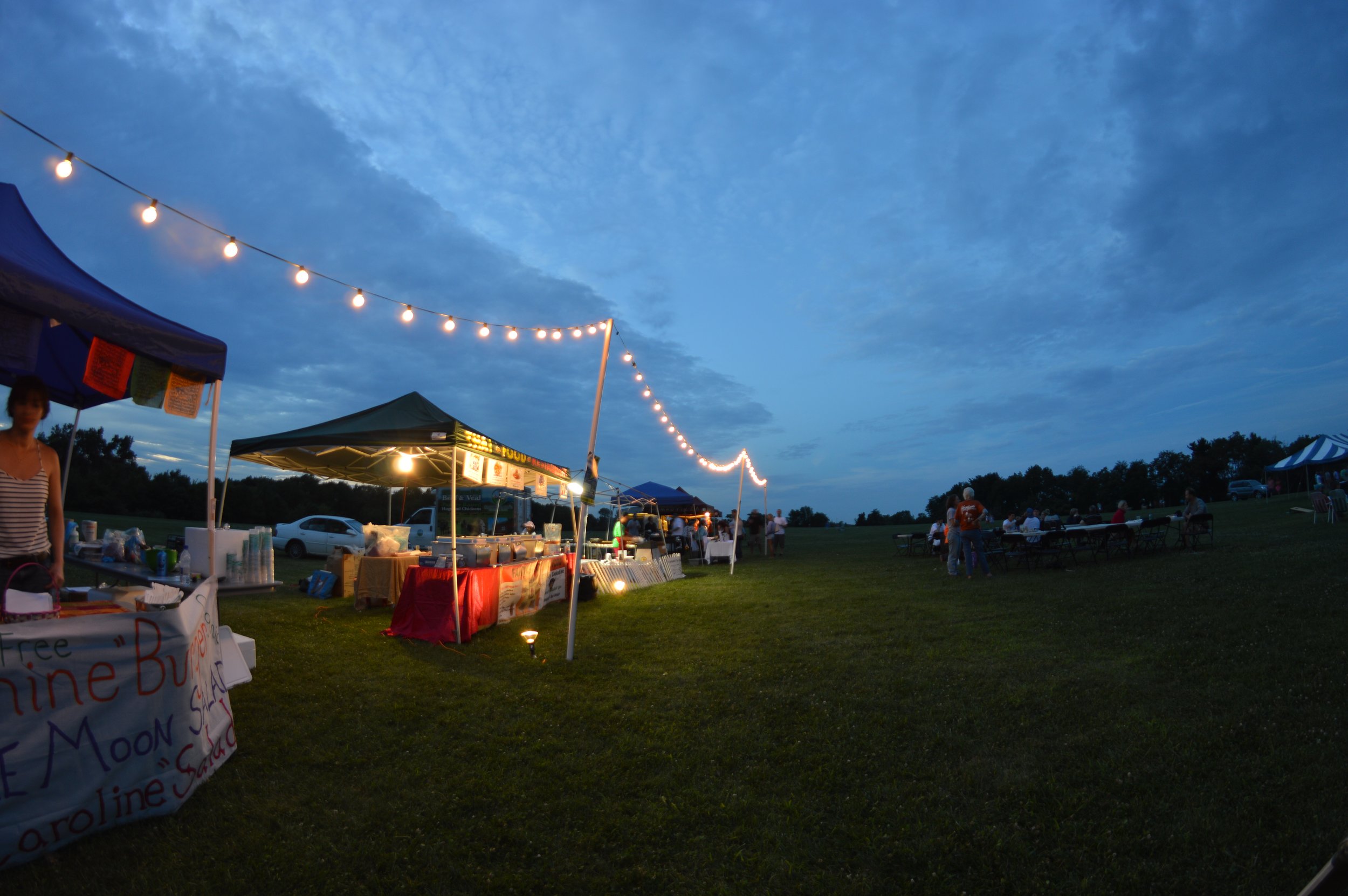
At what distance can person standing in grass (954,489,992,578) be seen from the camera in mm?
11359

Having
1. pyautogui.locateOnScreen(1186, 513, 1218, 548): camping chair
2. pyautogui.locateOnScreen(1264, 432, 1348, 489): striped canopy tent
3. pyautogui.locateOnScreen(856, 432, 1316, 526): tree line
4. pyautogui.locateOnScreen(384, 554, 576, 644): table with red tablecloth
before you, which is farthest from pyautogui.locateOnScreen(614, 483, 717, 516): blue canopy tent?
pyautogui.locateOnScreen(856, 432, 1316, 526): tree line

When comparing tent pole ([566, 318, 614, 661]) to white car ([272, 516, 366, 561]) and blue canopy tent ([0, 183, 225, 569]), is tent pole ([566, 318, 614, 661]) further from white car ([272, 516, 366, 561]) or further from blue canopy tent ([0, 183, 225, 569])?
white car ([272, 516, 366, 561])

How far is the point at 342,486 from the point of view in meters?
43.8

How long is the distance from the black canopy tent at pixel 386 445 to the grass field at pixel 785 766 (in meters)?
2.15

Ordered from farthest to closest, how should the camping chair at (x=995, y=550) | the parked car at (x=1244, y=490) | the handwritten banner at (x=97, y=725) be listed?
the parked car at (x=1244, y=490), the camping chair at (x=995, y=550), the handwritten banner at (x=97, y=725)

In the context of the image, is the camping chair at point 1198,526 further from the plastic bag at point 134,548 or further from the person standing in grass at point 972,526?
the plastic bag at point 134,548

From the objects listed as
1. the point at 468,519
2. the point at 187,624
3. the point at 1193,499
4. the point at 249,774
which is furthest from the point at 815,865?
the point at 468,519

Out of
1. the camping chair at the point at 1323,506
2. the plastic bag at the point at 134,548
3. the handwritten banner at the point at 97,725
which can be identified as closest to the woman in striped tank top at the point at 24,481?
the handwritten banner at the point at 97,725

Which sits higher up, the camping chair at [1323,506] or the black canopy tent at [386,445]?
the black canopy tent at [386,445]

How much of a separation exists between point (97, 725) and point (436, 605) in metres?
4.23

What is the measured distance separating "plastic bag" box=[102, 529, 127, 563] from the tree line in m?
57.2

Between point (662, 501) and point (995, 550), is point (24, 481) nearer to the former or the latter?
point (995, 550)

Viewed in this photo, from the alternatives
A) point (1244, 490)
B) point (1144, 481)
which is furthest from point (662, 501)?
point (1144, 481)

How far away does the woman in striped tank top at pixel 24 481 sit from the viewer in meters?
3.26
